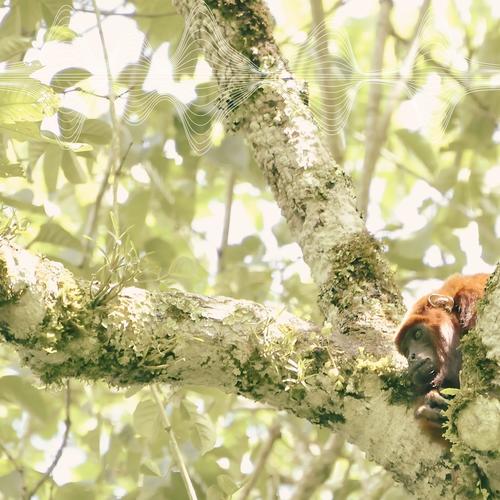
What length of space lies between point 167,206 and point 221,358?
7.53 ft

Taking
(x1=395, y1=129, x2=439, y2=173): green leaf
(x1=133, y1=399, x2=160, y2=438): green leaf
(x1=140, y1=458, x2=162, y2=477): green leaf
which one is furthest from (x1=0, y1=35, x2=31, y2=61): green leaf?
(x1=395, y1=129, x2=439, y2=173): green leaf

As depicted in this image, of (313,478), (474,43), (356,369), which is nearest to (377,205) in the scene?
(474,43)

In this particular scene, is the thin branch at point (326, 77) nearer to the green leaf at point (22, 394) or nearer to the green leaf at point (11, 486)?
the green leaf at point (22, 394)

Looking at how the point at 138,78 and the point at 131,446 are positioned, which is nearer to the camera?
the point at 138,78

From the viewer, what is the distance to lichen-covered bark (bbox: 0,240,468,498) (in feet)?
6.48

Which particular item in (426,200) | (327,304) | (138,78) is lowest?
(327,304)

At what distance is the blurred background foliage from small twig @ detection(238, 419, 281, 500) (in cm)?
2

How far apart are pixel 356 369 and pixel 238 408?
124 inches

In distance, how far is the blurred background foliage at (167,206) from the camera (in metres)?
2.56

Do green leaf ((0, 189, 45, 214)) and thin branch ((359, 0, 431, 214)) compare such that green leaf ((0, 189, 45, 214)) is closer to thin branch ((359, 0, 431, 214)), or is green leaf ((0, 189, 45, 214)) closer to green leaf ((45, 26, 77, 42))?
green leaf ((45, 26, 77, 42))

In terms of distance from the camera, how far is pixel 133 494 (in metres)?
3.10

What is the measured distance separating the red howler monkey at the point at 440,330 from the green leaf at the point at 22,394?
4.67 ft

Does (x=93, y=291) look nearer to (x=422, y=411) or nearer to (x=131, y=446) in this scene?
(x=422, y=411)

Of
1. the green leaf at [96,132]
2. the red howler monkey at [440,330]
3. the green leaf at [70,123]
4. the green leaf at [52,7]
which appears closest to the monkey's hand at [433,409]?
the red howler monkey at [440,330]
